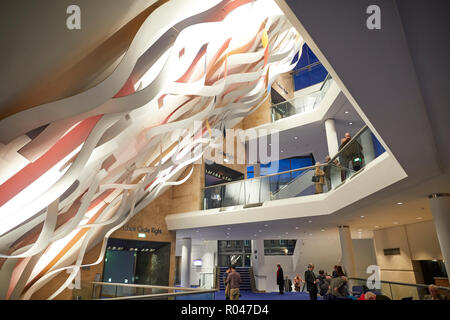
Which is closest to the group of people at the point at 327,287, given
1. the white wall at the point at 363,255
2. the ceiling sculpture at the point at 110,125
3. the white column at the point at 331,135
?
the ceiling sculpture at the point at 110,125

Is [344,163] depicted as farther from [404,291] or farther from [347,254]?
[347,254]

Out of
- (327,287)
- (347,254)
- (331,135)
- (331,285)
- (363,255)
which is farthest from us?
(363,255)

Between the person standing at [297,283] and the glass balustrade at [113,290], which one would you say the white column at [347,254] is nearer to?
the person standing at [297,283]

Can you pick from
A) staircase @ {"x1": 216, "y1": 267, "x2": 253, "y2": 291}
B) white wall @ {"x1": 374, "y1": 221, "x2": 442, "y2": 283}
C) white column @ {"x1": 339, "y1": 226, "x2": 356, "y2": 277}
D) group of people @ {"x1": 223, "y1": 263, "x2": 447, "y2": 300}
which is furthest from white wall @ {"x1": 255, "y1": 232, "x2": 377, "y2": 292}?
group of people @ {"x1": 223, "y1": 263, "x2": 447, "y2": 300}

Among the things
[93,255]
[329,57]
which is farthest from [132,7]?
[93,255]

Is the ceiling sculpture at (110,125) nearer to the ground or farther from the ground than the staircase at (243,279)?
farther from the ground

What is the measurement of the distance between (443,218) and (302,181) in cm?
411

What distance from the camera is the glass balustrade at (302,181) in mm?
7201

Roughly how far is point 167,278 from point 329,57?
12.4 m

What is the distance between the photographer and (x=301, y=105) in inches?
543

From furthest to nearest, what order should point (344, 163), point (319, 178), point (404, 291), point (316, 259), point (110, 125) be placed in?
point (316, 259) → point (319, 178) → point (344, 163) → point (404, 291) → point (110, 125)

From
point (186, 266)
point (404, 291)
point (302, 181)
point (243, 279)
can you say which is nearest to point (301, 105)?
point (302, 181)

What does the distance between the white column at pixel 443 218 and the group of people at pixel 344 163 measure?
2.05 m

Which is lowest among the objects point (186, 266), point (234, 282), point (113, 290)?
point (113, 290)
